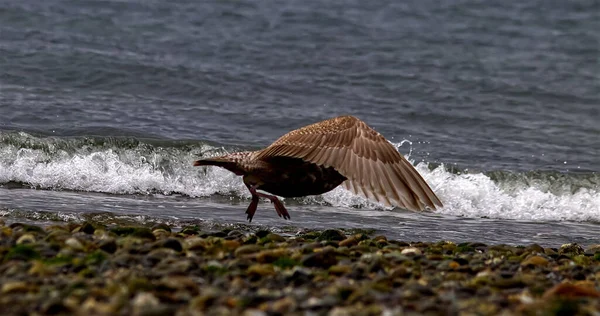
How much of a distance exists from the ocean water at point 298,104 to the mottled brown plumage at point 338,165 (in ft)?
3.09

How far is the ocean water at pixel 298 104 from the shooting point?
1094 cm

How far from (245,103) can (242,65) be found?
80.8 inches

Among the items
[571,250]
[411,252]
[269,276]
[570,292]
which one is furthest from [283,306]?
[571,250]

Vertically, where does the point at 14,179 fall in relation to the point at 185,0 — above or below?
below

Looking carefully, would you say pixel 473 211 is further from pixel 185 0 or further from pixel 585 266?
pixel 185 0

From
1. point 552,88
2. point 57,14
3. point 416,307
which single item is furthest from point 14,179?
point 552,88

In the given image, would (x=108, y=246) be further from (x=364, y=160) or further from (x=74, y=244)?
(x=364, y=160)

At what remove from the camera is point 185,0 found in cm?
2125

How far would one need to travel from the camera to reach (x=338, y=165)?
8102 millimetres

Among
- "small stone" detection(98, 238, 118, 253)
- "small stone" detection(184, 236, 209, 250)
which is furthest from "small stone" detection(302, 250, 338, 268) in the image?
"small stone" detection(98, 238, 118, 253)

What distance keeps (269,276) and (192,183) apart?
6211 millimetres

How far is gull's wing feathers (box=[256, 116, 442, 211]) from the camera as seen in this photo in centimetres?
810

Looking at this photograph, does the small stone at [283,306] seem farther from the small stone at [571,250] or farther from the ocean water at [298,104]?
the ocean water at [298,104]

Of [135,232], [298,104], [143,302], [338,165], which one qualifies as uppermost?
[298,104]
